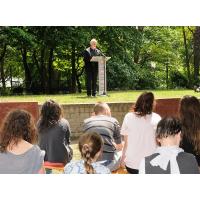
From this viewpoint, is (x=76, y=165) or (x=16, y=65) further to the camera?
(x=16, y=65)

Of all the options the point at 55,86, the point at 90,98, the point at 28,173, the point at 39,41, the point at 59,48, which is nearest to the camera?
the point at 28,173

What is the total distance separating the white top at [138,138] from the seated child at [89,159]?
1590 mm

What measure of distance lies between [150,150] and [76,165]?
5.78 ft

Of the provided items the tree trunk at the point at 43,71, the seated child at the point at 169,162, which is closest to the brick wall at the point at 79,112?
the seated child at the point at 169,162

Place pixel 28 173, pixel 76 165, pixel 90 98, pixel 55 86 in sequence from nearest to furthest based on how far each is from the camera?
pixel 76 165 < pixel 28 173 < pixel 90 98 < pixel 55 86

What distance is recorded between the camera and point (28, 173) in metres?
3.72

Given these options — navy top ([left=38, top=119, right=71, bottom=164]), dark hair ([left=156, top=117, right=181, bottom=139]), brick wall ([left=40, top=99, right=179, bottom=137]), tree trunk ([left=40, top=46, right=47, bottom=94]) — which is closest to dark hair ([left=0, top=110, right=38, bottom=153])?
dark hair ([left=156, top=117, right=181, bottom=139])

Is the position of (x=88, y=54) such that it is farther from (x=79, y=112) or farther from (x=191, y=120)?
(x=191, y=120)

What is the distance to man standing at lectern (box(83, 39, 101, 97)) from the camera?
11.6 meters

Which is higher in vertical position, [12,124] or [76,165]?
[12,124]

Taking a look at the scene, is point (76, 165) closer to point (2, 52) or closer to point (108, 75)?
point (108, 75)

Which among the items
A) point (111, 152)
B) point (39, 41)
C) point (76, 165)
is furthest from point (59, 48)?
point (76, 165)

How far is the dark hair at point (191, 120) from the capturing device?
177 inches

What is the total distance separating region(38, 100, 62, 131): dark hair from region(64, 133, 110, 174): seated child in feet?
5.73
